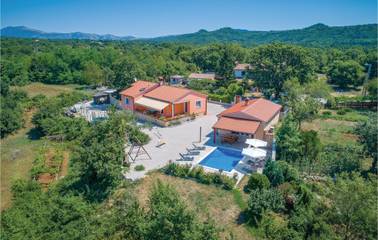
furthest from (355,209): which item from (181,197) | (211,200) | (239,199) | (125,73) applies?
(125,73)

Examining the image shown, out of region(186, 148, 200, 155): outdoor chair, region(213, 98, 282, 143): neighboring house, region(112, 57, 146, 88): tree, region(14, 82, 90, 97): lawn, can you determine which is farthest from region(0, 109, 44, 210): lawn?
region(14, 82, 90, 97): lawn

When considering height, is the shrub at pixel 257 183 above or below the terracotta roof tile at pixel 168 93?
below

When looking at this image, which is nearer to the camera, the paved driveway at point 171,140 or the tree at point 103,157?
the tree at point 103,157

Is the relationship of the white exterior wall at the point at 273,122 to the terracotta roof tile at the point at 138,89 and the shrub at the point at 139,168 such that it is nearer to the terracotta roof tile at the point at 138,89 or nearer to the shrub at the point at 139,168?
the shrub at the point at 139,168

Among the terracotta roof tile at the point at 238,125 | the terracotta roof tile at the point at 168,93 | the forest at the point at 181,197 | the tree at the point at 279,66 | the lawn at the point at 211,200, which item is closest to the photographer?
the forest at the point at 181,197

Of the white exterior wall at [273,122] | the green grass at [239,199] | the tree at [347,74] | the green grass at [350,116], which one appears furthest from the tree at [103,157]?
the tree at [347,74]

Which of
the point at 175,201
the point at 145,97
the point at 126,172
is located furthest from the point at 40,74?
the point at 175,201

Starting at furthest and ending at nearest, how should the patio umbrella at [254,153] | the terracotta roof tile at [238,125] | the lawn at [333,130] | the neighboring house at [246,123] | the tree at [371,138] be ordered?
the lawn at [333,130], the neighboring house at [246,123], the terracotta roof tile at [238,125], the patio umbrella at [254,153], the tree at [371,138]
